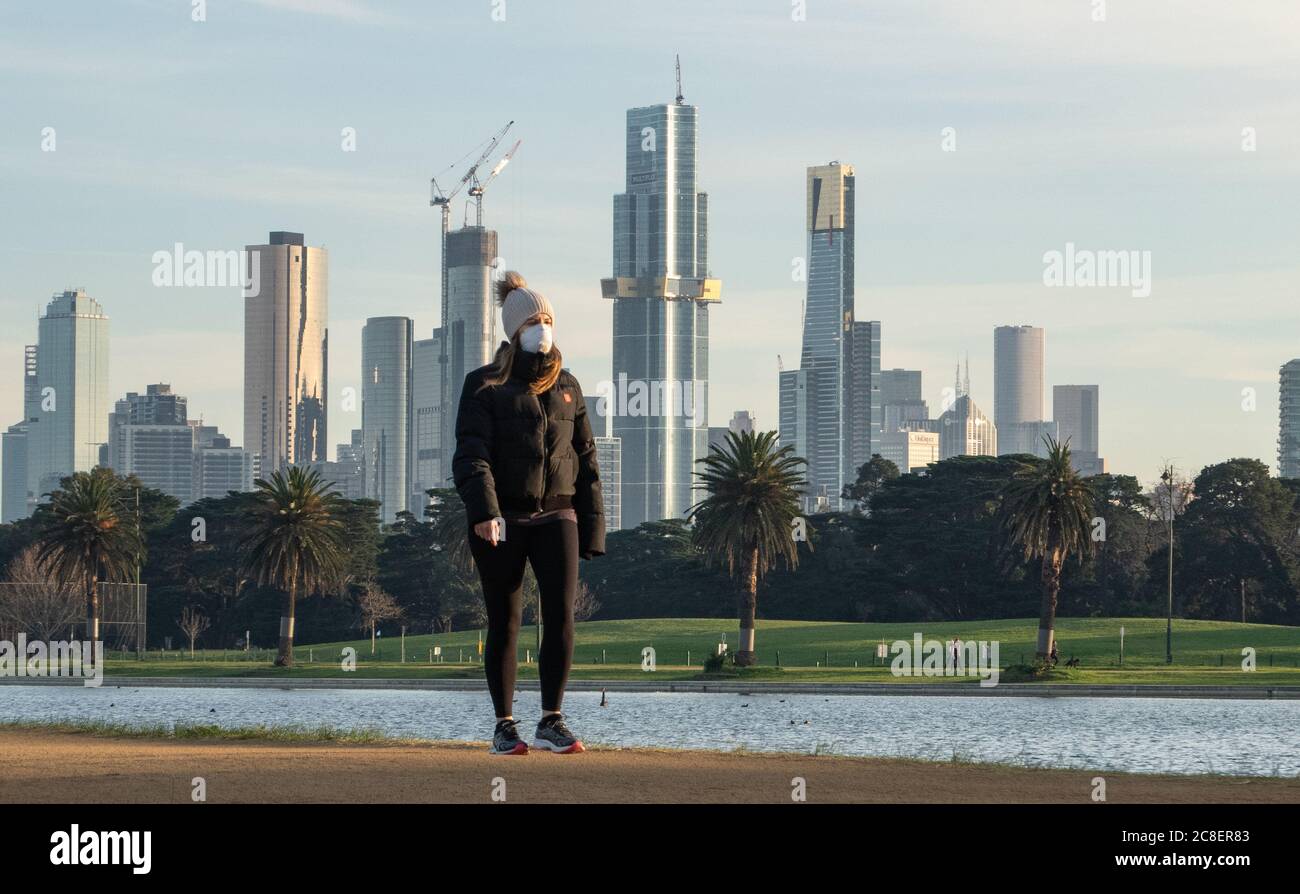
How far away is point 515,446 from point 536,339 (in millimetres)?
768

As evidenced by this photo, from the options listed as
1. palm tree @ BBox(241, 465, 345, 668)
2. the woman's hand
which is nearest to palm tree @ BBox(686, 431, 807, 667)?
palm tree @ BBox(241, 465, 345, 668)

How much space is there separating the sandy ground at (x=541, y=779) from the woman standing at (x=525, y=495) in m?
0.67

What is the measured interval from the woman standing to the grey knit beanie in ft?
0.03

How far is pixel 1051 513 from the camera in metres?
80.7

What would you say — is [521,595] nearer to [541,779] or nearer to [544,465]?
[544,465]

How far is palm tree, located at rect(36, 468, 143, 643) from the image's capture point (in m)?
91.6

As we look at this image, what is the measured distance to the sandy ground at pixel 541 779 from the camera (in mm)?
9898

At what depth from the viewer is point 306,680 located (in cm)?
8494

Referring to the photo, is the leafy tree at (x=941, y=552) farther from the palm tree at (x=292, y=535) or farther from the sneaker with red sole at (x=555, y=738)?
the sneaker with red sole at (x=555, y=738)

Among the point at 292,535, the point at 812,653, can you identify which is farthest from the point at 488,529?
the point at 812,653

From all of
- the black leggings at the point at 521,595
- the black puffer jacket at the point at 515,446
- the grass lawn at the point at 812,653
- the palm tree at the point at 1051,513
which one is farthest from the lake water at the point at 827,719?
the black puffer jacket at the point at 515,446

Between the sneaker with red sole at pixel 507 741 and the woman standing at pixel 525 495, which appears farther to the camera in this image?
the sneaker with red sole at pixel 507 741
